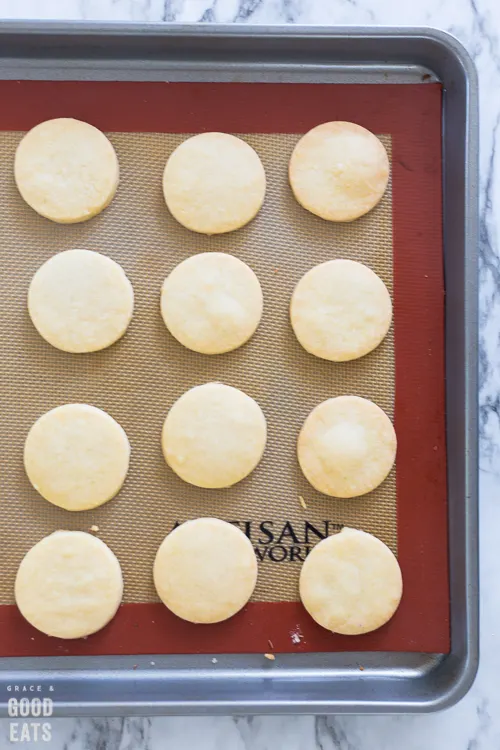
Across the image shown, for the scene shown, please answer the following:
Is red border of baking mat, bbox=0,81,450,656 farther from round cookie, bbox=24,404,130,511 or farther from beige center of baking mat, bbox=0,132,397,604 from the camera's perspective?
round cookie, bbox=24,404,130,511

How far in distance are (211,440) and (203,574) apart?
0.20 m

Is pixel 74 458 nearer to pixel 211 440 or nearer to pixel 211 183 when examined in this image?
pixel 211 440

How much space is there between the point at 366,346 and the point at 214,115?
1.44 ft

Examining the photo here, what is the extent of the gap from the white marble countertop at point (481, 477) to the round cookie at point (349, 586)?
7.1 inches

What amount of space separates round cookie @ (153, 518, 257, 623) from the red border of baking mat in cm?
3

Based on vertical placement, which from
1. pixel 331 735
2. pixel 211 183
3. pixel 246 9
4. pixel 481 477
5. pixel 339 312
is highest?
pixel 246 9

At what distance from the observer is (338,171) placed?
114 centimetres

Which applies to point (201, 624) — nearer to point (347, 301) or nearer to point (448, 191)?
point (347, 301)

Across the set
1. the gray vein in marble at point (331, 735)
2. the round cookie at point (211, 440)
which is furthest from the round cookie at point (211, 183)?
the gray vein in marble at point (331, 735)

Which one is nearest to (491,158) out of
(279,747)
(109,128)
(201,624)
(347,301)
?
(347,301)

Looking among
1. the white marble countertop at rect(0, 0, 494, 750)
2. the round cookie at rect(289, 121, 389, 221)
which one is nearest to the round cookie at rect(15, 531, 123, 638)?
the white marble countertop at rect(0, 0, 494, 750)

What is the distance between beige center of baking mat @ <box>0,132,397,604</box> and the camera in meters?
1.11

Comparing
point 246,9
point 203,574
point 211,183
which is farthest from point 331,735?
point 246,9

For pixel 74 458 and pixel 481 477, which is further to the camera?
pixel 481 477
